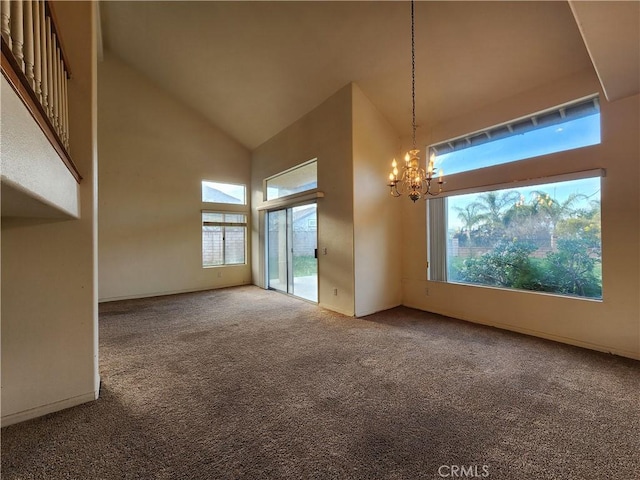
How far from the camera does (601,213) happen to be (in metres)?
3.11

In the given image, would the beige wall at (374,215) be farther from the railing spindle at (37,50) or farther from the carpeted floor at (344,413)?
the railing spindle at (37,50)

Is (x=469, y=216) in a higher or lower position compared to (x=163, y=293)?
higher

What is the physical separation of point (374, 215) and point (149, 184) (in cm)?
504

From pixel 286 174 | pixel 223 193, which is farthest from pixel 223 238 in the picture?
pixel 286 174

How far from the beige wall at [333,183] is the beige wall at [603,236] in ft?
6.15

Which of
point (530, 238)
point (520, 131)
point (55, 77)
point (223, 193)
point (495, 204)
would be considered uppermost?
point (520, 131)

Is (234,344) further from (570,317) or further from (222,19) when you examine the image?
(222,19)

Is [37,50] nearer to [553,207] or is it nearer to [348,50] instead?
[348,50]

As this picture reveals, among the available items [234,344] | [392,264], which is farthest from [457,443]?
[392,264]

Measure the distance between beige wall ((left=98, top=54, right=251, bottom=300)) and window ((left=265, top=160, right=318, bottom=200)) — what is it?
1441mm

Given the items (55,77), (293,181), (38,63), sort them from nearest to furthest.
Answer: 1. (38,63)
2. (55,77)
3. (293,181)

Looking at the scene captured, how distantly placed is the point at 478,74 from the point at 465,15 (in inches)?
31.0

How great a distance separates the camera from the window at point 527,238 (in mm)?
3266

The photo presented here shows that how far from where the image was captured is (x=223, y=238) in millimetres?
7188
